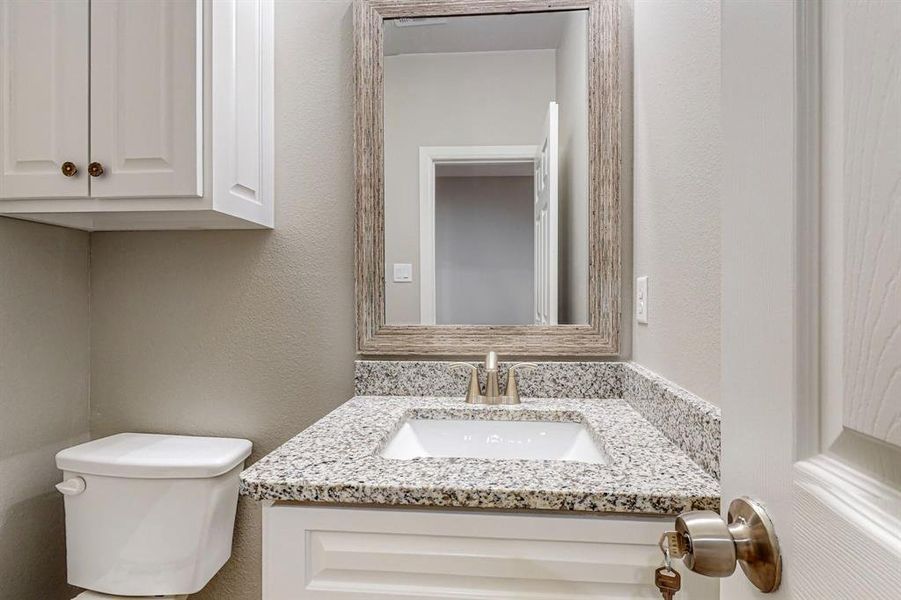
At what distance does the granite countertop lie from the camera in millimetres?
715

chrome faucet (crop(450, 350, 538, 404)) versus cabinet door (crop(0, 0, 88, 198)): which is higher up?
cabinet door (crop(0, 0, 88, 198))

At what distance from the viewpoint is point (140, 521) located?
121 centimetres

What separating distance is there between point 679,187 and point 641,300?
0.34m

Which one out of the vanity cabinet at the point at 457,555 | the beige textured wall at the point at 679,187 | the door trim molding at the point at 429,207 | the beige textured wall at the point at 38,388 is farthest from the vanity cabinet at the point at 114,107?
the beige textured wall at the point at 679,187

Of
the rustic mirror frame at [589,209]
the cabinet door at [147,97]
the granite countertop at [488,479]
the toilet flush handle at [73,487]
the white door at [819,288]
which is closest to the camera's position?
the white door at [819,288]

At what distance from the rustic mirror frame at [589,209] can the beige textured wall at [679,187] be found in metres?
0.07

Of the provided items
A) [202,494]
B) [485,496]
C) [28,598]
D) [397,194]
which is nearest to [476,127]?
[397,194]

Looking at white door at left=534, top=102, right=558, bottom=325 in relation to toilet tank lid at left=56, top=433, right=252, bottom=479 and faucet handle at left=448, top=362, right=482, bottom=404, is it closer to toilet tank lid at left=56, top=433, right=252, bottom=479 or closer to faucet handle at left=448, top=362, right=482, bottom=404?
faucet handle at left=448, top=362, right=482, bottom=404

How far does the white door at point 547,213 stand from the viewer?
1379mm

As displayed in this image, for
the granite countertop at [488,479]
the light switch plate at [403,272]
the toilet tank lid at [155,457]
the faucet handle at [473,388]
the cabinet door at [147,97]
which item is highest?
the cabinet door at [147,97]

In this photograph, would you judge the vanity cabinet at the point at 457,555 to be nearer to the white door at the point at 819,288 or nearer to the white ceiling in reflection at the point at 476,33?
the white door at the point at 819,288

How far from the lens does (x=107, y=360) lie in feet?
4.88

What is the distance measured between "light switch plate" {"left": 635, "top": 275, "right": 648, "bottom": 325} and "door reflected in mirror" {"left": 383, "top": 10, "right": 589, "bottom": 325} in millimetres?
132

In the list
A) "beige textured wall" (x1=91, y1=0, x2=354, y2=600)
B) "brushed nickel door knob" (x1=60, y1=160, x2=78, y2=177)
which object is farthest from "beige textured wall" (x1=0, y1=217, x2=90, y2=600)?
"brushed nickel door knob" (x1=60, y1=160, x2=78, y2=177)
